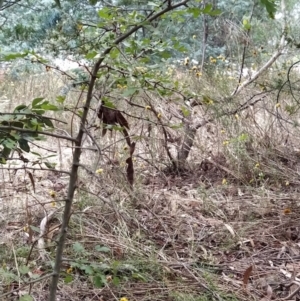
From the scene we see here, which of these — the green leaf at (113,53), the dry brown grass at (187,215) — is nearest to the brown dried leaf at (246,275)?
the dry brown grass at (187,215)

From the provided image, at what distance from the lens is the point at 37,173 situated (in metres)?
2.69

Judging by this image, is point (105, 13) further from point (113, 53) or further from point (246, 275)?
point (246, 275)

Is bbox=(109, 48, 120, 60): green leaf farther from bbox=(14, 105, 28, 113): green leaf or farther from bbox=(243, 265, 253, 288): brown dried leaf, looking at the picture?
bbox=(243, 265, 253, 288): brown dried leaf

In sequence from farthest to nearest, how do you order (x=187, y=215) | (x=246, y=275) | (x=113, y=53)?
(x=187, y=215), (x=246, y=275), (x=113, y=53)

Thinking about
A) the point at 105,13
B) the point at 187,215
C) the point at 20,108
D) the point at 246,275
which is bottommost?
the point at 246,275

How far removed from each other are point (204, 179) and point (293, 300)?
1.27 metres

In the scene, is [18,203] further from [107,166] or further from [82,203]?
[107,166]

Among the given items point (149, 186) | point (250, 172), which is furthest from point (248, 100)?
point (149, 186)

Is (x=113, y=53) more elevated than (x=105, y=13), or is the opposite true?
(x=105, y=13)

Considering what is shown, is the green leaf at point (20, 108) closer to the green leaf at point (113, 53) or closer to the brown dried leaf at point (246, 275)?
the green leaf at point (113, 53)

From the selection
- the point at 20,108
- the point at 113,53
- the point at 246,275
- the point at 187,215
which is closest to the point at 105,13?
the point at 113,53

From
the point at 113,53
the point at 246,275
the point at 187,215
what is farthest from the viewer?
the point at 187,215

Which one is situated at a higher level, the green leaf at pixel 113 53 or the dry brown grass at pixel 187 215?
the green leaf at pixel 113 53

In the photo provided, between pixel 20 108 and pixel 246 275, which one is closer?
pixel 20 108
